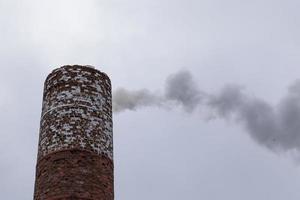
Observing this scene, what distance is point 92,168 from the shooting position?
11812mm

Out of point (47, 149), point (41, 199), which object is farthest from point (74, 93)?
point (41, 199)

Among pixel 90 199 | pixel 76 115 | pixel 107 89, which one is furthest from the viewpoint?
pixel 107 89

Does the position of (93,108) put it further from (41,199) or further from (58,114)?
(41,199)

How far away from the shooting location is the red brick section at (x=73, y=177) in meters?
11.4

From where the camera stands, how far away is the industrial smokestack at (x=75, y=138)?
11.6 metres

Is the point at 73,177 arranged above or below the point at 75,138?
below

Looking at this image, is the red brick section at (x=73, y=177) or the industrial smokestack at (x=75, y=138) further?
the industrial smokestack at (x=75, y=138)

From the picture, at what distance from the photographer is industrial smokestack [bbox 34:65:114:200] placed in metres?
11.6

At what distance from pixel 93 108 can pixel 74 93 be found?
0.51 m

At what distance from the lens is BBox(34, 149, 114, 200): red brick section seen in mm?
11438

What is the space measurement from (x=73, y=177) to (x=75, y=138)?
0.85 meters

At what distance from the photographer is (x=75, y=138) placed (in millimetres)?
11961

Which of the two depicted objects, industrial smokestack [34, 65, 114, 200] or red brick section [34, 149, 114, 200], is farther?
industrial smokestack [34, 65, 114, 200]

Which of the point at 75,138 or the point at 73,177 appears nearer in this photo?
the point at 73,177
